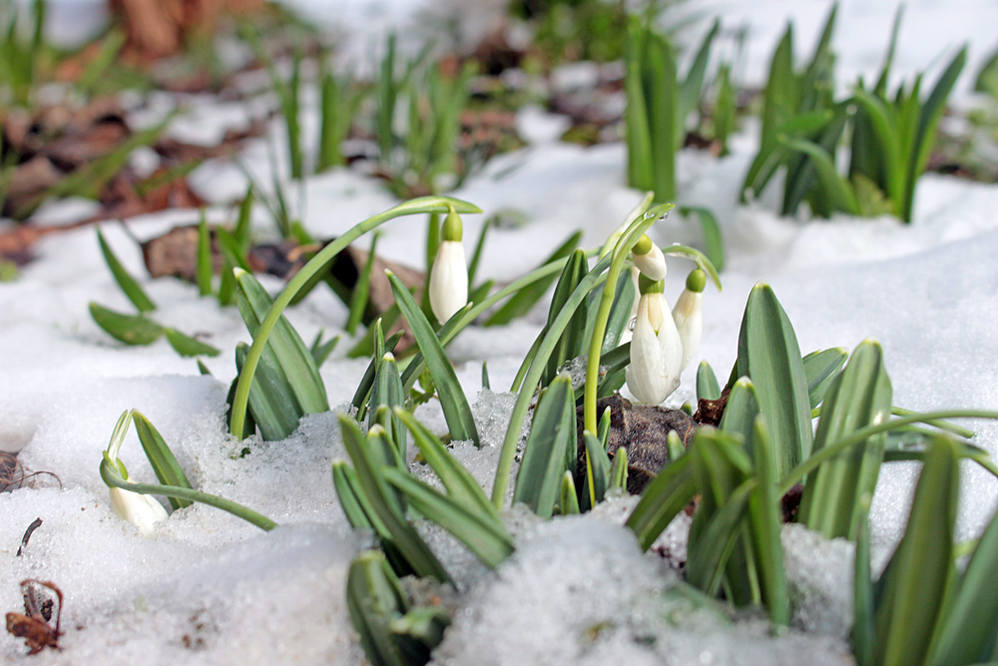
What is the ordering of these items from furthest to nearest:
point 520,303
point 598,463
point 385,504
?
point 520,303 → point 598,463 → point 385,504

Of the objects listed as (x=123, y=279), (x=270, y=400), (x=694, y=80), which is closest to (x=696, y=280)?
(x=270, y=400)

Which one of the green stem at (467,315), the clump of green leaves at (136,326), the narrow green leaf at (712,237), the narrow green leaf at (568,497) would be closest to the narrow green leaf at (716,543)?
the narrow green leaf at (568,497)

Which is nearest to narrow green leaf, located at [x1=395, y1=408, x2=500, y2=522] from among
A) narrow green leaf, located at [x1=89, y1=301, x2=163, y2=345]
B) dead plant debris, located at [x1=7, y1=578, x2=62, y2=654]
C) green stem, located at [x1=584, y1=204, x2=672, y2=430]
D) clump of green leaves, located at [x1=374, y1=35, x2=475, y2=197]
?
green stem, located at [x1=584, y1=204, x2=672, y2=430]

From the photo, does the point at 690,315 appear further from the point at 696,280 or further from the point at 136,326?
the point at 136,326

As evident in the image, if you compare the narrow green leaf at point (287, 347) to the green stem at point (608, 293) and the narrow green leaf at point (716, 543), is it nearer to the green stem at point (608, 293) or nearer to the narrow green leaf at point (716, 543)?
the green stem at point (608, 293)

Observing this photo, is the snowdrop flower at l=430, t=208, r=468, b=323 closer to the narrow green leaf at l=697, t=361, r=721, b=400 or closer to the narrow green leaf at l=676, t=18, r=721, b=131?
the narrow green leaf at l=697, t=361, r=721, b=400

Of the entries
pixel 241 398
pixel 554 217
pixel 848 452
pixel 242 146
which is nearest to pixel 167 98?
pixel 242 146
